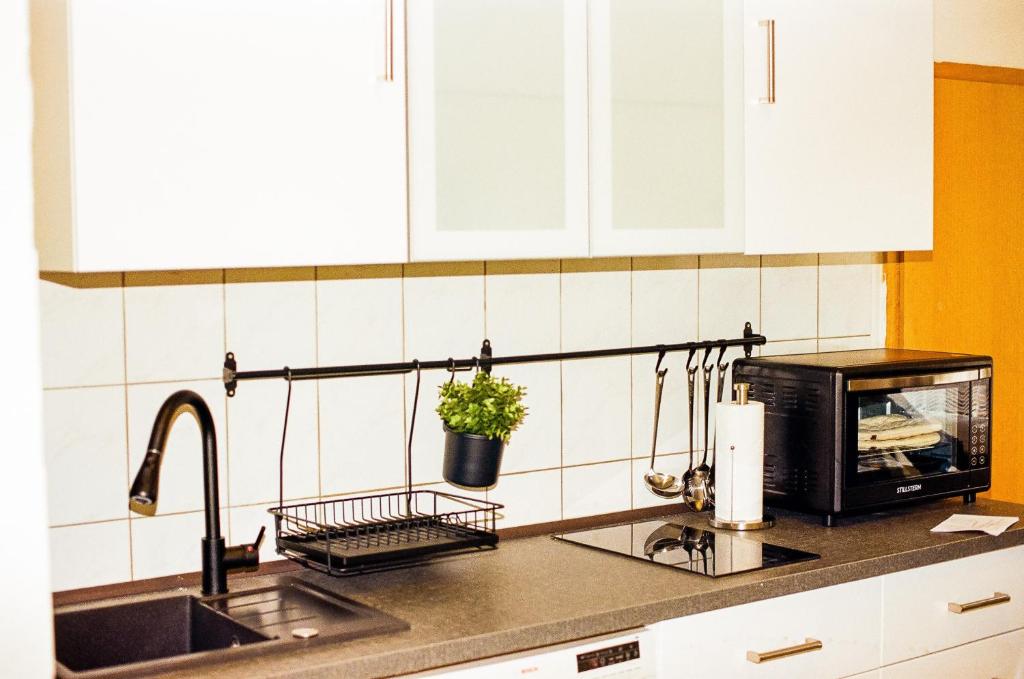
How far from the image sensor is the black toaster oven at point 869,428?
→ 267cm

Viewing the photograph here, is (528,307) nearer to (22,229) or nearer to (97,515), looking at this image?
(97,515)

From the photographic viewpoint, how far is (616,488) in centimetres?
284

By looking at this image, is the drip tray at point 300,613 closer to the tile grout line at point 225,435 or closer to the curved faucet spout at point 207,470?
the curved faucet spout at point 207,470

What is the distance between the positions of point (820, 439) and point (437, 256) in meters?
0.98

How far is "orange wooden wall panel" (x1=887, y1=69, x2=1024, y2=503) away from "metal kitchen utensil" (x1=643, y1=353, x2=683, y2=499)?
0.77 m

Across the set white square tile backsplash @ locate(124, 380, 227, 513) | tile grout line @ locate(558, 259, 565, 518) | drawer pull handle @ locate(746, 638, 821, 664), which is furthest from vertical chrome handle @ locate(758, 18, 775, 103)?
white square tile backsplash @ locate(124, 380, 227, 513)

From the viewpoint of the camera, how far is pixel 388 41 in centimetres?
210

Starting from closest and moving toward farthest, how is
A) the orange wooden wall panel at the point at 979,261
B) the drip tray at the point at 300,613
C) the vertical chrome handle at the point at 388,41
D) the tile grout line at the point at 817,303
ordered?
the drip tray at the point at 300,613 → the vertical chrome handle at the point at 388,41 → the tile grout line at the point at 817,303 → the orange wooden wall panel at the point at 979,261

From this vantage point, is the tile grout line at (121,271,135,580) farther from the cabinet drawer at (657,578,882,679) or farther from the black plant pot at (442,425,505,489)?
the cabinet drawer at (657,578,882,679)

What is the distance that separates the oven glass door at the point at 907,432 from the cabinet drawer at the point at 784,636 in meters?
0.34

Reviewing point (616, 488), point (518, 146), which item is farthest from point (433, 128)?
point (616, 488)

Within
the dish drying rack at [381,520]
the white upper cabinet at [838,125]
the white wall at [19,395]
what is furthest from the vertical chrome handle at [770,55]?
the white wall at [19,395]

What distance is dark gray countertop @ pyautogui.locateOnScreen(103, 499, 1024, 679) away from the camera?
6.19 feet

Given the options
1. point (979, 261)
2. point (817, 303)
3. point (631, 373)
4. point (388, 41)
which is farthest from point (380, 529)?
point (979, 261)
